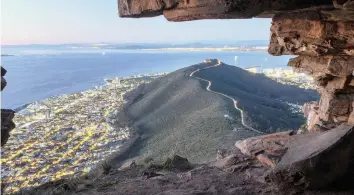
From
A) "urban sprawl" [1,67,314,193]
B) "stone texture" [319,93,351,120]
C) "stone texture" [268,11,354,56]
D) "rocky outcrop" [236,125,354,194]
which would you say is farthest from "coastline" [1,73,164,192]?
"stone texture" [268,11,354,56]

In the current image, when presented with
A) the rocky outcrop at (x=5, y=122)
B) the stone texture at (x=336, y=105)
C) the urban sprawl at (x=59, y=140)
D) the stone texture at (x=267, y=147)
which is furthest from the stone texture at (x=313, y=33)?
the urban sprawl at (x=59, y=140)

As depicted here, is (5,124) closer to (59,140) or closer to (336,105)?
(336,105)

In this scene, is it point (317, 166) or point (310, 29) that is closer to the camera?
point (317, 166)

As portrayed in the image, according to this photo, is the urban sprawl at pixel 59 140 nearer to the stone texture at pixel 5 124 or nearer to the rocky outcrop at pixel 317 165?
the stone texture at pixel 5 124

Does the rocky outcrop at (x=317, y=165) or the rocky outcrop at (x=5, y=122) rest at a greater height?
the rocky outcrop at (x=5, y=122)

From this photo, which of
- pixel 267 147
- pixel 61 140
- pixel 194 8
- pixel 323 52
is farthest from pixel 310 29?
pixel 61 140

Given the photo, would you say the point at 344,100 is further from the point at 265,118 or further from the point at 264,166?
the point at 265,118
